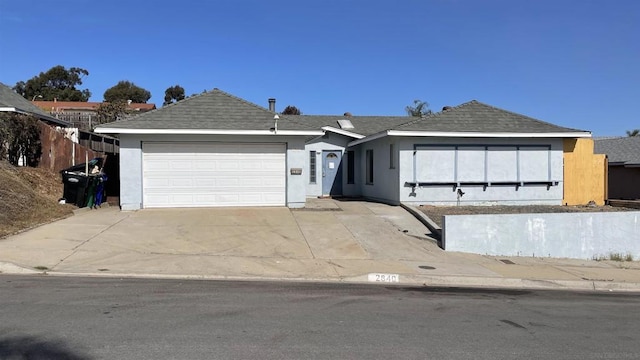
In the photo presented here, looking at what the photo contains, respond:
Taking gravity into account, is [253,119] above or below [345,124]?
below

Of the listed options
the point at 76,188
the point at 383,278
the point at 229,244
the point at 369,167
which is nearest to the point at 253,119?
the point at 76,188

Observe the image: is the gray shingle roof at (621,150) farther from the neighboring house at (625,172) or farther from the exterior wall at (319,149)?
the exterior wall at (319,149)

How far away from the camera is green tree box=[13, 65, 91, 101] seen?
87938 mm

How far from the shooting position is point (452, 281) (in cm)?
1025

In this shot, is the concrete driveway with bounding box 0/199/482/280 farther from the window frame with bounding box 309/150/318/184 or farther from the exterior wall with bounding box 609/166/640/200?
the exterior wall with bounding box 609/166/640/200

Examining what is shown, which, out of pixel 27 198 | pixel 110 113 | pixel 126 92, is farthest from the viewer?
pixel 126 92

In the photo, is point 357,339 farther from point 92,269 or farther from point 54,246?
point 54,246

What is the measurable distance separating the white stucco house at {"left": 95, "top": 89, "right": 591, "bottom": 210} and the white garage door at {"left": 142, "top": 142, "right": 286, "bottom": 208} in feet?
0.11

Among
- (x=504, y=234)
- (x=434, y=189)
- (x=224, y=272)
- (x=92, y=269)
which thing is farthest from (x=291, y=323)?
(x=434, y=189)

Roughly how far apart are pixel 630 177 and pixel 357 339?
2866 centimetres

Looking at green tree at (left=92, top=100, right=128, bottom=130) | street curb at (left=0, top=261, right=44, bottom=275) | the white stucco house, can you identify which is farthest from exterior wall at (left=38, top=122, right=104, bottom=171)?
green tree at (left=92, top=100, right=128, bottom=130)

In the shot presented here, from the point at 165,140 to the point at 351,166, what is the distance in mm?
9053

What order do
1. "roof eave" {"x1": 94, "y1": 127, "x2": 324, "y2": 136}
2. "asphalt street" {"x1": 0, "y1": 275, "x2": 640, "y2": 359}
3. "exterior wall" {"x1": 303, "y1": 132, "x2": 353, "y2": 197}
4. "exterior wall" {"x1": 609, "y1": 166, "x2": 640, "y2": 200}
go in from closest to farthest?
"asphalt street" {"x1": 0, "y1": 275, "x2": 640, "y2": 359} → "roof eave" {"x1": 94, "y1": 127, "x2": 324, "y2": 136} → "exterior wall" {"x1": 303, "y1": 132, "x2": 353, "y2": 197} → "exterior wall" {"x1": 609, "y1": 166, "x2": 640, "y2": 200}

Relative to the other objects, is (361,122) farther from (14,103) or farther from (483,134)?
(14,103)
